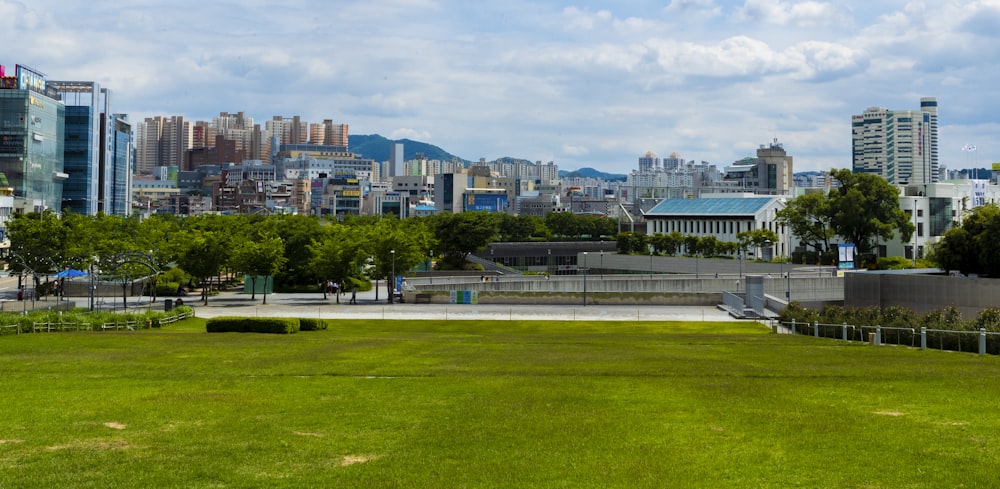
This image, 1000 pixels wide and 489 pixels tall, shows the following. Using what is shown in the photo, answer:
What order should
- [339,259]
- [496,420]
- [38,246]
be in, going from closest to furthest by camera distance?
[496,420] → [38,246] → [339,259]

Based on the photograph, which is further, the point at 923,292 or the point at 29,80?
the point at 29,80

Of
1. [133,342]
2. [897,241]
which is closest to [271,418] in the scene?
[133,342]

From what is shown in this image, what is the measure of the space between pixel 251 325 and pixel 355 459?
3413 centimetres

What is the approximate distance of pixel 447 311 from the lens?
229ft

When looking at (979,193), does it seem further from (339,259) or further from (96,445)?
(96,445)

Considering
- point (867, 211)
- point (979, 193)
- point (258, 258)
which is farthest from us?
point (979, 193)

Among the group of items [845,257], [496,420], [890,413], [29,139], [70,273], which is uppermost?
[29,139]

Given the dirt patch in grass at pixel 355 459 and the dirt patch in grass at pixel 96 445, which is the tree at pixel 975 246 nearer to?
the dirt patch in grass at pixel 355 459

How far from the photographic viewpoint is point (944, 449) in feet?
52.9

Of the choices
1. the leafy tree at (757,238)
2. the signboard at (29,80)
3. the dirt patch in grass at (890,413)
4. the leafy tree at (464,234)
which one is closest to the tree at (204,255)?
the leafy tree at (464,234)

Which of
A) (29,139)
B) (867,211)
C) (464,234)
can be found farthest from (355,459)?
(29,139)

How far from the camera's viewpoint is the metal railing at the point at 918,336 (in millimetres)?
35656

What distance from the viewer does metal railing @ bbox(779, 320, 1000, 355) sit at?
117 ft

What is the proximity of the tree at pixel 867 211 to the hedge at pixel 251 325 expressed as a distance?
73109 millimetres
